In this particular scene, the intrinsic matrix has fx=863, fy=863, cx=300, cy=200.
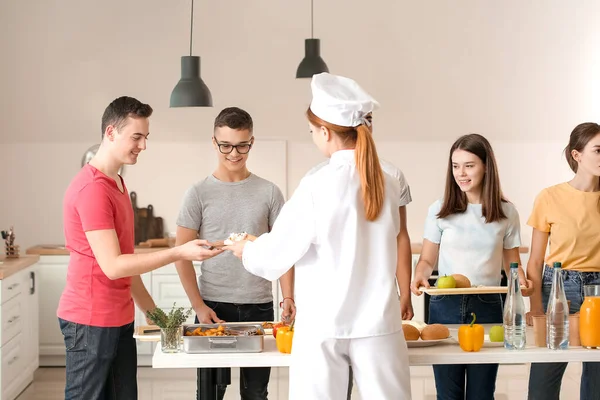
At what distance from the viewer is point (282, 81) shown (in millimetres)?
6270

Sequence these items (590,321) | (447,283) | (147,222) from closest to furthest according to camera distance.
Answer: (590,321) < (447,283) < (147,222)

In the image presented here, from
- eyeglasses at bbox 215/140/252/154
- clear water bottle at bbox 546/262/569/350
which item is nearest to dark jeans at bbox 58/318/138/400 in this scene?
eyeglasses at bbox 215/140/252/154

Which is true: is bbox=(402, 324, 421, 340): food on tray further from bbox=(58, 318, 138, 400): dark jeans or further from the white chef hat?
bbox=(58, 318, 138, 400): dark jeans

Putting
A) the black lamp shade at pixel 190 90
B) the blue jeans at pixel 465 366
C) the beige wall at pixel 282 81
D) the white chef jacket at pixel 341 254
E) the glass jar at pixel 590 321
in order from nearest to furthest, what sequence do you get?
the white chef jacket at pixel 341 254
the glass jar at pixel 590 321
the blue jeans at pixel 465 366
the black lamp shade at pixel 190 90
the beige wall at pixel 282 81

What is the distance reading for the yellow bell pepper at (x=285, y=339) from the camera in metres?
2.81

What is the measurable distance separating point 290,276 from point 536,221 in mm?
1031

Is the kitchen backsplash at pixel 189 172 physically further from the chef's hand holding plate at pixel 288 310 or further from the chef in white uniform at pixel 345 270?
the chef in white uniform at pixel 345 270

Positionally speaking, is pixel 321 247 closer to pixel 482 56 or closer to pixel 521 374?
pixel 521 374

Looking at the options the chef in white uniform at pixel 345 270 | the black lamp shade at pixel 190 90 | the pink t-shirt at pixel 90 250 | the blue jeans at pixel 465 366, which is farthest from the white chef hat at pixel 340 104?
the black lamp shade at pixel 190 90

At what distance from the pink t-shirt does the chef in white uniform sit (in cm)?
61

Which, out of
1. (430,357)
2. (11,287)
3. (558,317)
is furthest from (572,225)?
(11,287)

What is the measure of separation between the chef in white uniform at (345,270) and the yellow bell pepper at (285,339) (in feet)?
0.69

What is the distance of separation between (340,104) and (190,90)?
266cm

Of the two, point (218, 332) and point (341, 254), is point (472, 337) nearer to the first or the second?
point (341, 254)
